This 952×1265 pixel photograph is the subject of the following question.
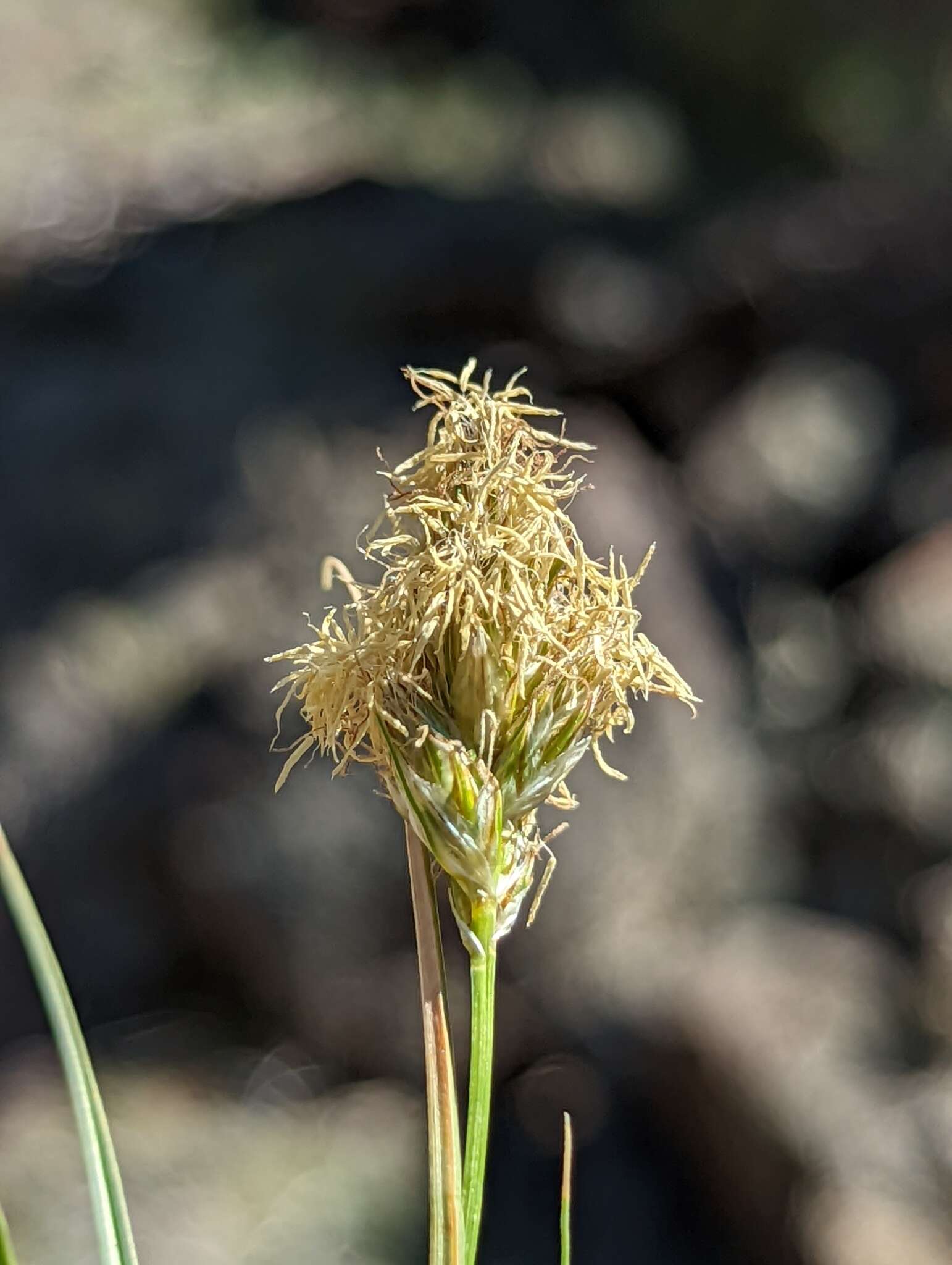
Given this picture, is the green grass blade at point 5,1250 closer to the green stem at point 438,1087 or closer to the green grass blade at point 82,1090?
the green grass blade at point 82,1090

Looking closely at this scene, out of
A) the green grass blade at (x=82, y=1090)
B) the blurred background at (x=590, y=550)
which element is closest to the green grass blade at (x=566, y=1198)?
the green grass blade at (x=82, y=1090)

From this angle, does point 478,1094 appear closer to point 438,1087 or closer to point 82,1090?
point 438,1087

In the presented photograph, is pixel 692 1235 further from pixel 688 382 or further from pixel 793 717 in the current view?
pixel 688 382

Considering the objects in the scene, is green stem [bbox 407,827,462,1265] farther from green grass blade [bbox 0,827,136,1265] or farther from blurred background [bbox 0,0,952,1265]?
blurred background [bbox 0,0,952,1265]

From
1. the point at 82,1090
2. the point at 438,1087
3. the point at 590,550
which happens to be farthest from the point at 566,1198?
the point at 590,550

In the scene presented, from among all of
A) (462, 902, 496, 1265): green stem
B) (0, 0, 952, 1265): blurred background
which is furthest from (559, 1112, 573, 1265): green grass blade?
(0, 0, 952, 1265): blurred background
